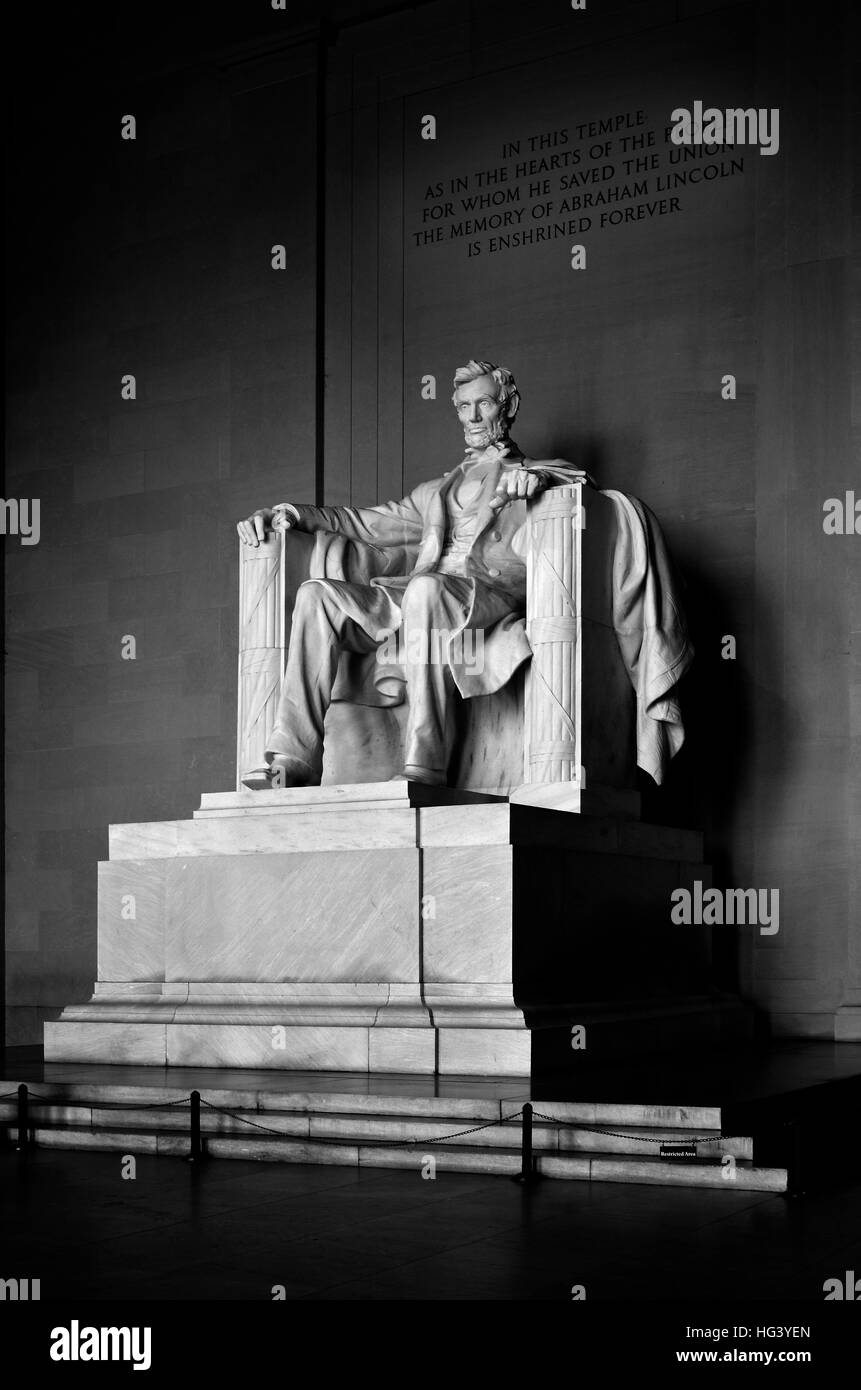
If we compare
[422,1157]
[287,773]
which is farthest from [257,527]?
[422,1157]

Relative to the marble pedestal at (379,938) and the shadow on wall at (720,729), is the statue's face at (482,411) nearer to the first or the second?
the shadow on wall at (720,729)

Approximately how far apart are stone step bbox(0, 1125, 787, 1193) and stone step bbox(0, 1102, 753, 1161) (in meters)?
0.04

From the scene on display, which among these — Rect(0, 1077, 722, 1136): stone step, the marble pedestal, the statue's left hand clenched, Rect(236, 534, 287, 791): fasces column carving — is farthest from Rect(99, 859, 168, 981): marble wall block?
the statue's left hand clenched

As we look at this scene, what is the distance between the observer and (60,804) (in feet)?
37.0

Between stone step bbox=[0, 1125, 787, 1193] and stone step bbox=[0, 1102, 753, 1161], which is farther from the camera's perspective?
stone step bbox=[0, 1102, 753, 1161]

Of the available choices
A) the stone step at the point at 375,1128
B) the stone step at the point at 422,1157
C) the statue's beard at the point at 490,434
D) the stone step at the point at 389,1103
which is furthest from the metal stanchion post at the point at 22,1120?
the statue's beard at the point at 490,434

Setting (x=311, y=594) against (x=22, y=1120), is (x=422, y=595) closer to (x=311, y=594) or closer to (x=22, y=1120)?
(x=311, y=594)

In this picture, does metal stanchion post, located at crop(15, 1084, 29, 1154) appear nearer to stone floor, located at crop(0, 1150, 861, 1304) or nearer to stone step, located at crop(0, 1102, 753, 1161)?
stone step, located at crop(0, 1102, 753, 1161)

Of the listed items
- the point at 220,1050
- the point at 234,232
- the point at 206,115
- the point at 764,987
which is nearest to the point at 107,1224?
the point at 220,1050

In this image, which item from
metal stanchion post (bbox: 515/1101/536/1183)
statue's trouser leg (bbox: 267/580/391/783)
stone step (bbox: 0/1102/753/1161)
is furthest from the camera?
statue's trouser leg (bbox: 267/580/391/783)

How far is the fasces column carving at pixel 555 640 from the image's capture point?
299 inches

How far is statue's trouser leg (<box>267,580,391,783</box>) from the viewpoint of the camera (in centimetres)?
777

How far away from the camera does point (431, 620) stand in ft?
25.0

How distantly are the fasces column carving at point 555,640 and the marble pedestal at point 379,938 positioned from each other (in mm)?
315
